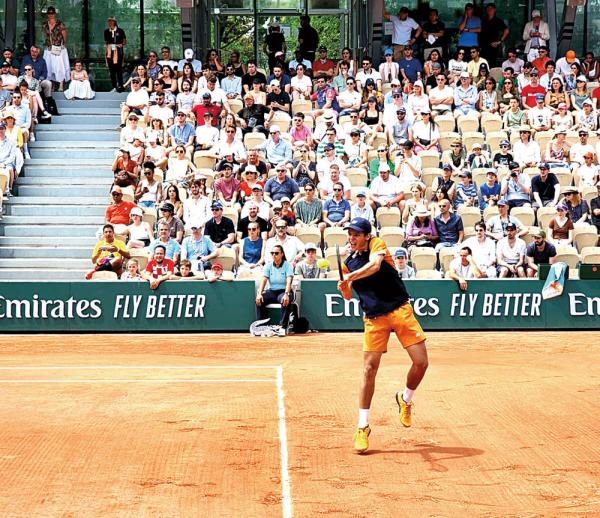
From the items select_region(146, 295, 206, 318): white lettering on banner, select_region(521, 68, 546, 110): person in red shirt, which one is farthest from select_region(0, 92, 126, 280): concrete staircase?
select_region(521, 68, 546, 110): person in red shirt

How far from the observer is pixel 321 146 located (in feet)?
72.2

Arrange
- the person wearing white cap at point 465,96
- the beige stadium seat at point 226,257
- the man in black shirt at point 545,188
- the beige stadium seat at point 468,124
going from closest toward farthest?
the beige stadium seat at point 226,257 → the man in black shirt at point 545,188 → the beige stadium seat at point 468,124 → the person wearing white cap at point 465,96

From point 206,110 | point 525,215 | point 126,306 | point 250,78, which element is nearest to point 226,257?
point 126,306

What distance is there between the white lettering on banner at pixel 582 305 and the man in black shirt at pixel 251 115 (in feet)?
26.0

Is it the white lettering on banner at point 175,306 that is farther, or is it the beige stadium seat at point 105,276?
the beige stadium seat at point 105,276

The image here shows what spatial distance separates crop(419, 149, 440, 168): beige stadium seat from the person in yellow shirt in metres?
6.62

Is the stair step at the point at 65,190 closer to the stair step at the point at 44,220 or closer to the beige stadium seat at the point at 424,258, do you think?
the stair step at the point at 44,220

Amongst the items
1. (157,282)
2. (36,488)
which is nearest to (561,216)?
(157,282)

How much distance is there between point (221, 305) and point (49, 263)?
4.29 metres

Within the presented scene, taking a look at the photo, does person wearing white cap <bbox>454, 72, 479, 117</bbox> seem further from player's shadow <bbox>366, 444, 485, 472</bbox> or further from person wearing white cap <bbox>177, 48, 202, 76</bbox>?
player's shadow <bbox>366, 444, 485, 472</bbox>

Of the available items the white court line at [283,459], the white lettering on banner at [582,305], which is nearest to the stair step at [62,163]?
the white lettering on banner at [582,305]

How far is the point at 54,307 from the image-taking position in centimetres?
1880

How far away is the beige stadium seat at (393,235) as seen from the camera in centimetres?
1961

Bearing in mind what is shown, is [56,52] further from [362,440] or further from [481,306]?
[362,440]
